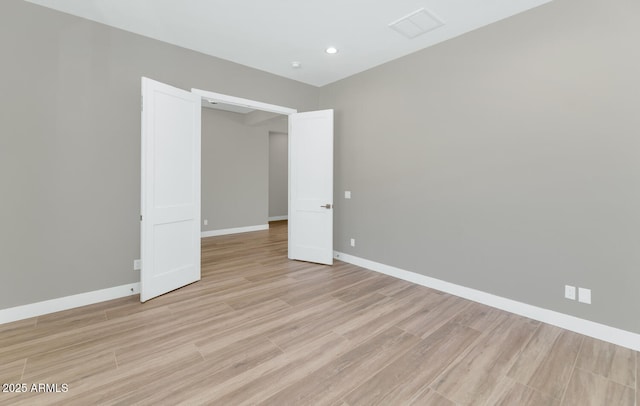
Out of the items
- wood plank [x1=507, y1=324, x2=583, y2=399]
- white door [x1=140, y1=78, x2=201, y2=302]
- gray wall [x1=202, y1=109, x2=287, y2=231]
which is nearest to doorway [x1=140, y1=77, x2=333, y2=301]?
white door [x1=140, y1=78, x2=201, y2=302]

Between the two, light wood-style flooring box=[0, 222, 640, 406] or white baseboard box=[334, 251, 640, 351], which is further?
white baseboard box=[334, 251, 640, 351]

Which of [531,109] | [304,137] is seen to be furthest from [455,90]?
[304,137]

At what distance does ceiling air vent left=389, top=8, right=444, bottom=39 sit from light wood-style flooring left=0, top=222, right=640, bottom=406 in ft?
9.97

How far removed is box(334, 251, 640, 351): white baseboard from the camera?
2258 mm

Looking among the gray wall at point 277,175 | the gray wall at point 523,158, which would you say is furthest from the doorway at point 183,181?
the gray wall at point 277,175

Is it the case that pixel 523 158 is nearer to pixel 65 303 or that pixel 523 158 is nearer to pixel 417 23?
pixel 417 23

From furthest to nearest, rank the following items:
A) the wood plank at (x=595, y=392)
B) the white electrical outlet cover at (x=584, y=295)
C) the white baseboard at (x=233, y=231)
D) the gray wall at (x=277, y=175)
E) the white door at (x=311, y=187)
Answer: the gray wall at (x=277, y=175) < the white baseboard at (x=233, y=231) < the white door at (x=311, y=187) < the white electrical outlet cover at (x=584, y=295) < the wood plank at (x=595, y=392)

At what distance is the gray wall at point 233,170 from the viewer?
6.52m

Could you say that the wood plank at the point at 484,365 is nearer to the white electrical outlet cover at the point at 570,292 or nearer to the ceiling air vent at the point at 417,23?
the white electrical outlet cover at the point at 570,292

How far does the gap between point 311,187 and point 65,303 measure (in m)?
3.25

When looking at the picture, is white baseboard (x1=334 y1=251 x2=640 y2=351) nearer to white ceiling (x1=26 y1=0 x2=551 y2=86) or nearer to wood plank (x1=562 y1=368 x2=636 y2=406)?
wood plank (x1=562 y1=368 x2=636 y2=406)

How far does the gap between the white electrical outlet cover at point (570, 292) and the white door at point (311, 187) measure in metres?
2.79

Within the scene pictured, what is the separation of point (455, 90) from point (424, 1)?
1.06 m

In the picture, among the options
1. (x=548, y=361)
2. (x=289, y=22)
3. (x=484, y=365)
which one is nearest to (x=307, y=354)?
(x=484, y=365)
